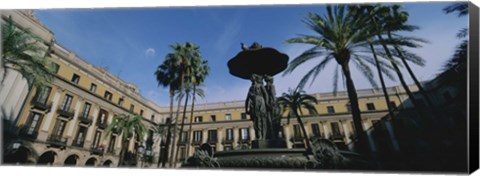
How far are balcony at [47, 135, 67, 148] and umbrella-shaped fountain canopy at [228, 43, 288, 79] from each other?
22.8 metres

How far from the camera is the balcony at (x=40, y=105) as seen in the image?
2162 cm

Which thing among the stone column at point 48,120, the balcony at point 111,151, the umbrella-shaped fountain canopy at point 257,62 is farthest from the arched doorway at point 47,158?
the umbrella-shaped fountain canopy at point 257,62

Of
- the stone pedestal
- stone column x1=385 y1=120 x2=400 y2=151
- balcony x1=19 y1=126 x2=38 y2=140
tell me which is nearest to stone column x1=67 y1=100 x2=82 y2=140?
balcony x1=19 y1=126 x2=38 y2=140

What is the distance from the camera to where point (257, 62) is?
8281 millimetres

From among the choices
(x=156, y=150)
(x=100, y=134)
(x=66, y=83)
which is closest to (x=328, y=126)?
(x=156, y=150)

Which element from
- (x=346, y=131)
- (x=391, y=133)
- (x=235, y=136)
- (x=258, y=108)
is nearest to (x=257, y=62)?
(x=258, y=108)

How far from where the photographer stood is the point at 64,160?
23812 millimetres

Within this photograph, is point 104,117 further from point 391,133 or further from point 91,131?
point 391,133

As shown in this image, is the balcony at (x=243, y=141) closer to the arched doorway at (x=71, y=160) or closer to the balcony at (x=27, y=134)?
the arched doorway at (x=71, y=160)

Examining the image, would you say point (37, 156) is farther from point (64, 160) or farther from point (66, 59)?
point (66, 59)

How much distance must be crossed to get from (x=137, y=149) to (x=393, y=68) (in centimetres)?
3187

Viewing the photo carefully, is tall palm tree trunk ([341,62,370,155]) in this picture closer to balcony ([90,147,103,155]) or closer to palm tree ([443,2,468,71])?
palm tree ([443,2,468,71])

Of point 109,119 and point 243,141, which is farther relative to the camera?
point 243,141

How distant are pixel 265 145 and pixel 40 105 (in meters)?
24.2
